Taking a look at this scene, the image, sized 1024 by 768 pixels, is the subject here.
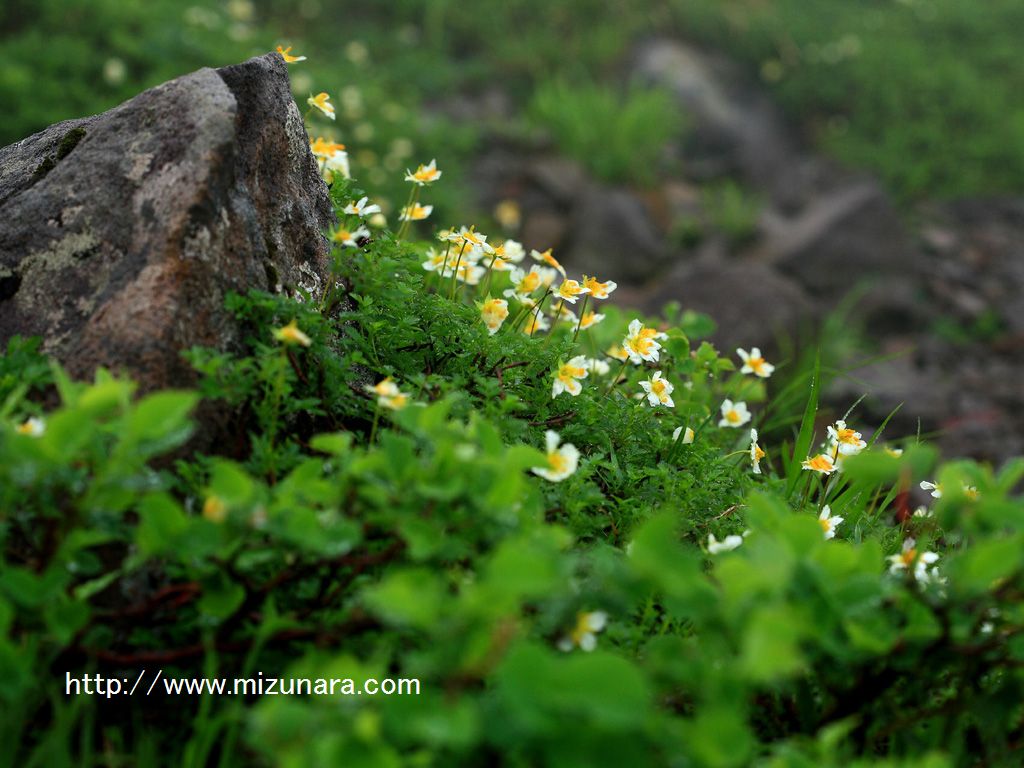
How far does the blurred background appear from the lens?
563cm

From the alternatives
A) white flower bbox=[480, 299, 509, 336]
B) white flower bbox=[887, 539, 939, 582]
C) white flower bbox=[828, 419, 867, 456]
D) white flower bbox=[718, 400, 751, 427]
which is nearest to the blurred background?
white flower bbox=[718, 400, 751, 427]

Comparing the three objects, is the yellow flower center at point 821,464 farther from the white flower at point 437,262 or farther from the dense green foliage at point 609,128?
the dense green foliage at point 609,128

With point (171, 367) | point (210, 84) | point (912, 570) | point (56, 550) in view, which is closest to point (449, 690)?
point (56, 550)

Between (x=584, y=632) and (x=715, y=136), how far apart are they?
24.1 ft

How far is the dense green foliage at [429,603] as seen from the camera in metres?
1.01

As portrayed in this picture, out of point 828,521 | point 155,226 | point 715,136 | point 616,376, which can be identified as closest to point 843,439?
point 828,521

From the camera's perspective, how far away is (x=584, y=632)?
131cm

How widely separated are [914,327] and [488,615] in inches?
239

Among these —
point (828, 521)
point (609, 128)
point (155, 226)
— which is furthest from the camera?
point (609, 128)

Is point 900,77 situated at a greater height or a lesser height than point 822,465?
lesser

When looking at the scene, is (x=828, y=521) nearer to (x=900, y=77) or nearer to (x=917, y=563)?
(x=917, y=563)

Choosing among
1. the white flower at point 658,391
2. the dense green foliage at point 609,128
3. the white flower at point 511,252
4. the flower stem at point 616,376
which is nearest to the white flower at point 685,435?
the white flower at point 658,391

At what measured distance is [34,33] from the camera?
5738 millimetres

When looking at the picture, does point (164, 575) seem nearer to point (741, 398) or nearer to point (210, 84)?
point (210, 84)
